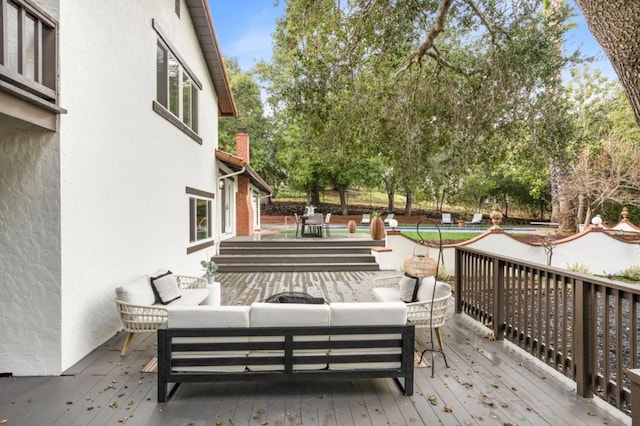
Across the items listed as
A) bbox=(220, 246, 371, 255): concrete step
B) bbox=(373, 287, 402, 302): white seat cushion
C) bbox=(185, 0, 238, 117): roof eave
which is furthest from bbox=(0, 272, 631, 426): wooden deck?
bbox=(185, 0, 238, 117): roof eave

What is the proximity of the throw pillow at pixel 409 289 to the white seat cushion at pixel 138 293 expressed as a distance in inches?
136

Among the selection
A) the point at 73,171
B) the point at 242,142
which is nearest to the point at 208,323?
the point at 73,171

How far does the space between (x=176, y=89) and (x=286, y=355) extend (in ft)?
21.3

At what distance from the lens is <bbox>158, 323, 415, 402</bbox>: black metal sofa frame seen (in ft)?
10.4

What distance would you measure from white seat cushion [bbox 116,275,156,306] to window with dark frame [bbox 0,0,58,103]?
2.22 m

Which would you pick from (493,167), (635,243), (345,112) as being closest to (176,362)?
(345,112)

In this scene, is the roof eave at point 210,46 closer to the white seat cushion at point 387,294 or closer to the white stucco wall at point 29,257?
the white stucco wall at point 29,257

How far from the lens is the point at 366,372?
129 inches

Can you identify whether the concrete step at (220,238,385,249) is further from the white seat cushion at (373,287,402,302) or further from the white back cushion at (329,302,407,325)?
the white back cushion at (329,302,407,325)

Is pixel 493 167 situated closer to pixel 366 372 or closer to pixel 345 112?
pixel 345 112

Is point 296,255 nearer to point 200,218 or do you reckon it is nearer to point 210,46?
A: point 200,218

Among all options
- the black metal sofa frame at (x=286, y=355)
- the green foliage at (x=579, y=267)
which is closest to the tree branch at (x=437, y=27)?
the black metal sofa frame at (x=286, y=355)

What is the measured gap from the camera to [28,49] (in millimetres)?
3408

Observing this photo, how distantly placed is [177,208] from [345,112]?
13.1 feet
